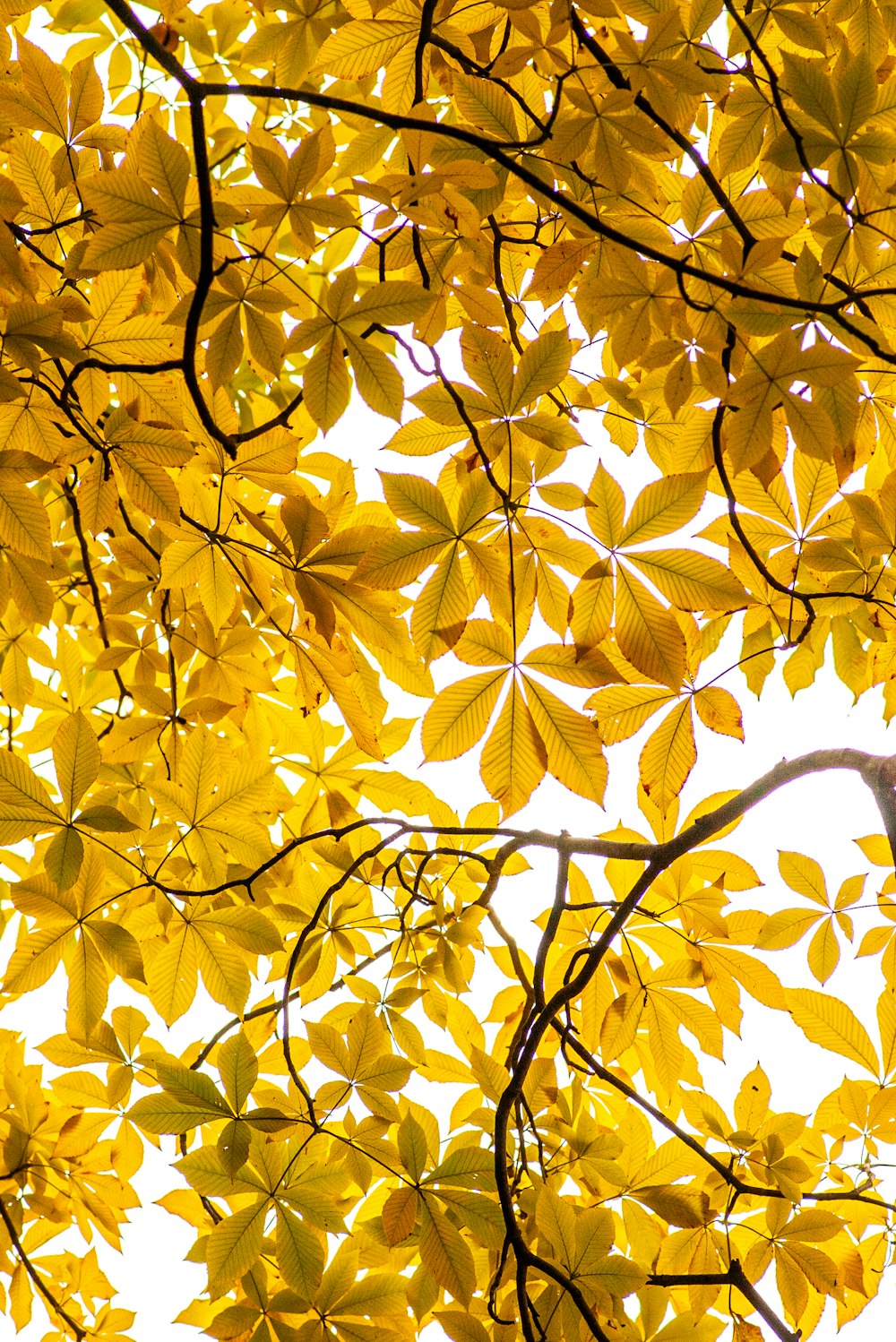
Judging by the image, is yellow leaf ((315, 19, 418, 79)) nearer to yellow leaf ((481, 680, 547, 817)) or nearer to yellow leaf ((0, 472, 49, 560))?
yellow leaf ((0, 472, 49, 560))

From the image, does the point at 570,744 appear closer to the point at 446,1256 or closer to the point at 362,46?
the point at 446,1256

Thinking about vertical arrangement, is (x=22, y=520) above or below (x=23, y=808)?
above

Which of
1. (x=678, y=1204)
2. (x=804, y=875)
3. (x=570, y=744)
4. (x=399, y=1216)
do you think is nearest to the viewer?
(x=570, y=744)

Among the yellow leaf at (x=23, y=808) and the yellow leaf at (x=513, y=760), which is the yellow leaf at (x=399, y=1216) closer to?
the yellow leaf at (x=513, y=760)

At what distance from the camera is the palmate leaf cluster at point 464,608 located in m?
1.14

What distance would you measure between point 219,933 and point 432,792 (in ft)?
1.96

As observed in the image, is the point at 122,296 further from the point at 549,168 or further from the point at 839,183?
the point at 839,183

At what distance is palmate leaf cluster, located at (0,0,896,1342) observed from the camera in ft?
3.73

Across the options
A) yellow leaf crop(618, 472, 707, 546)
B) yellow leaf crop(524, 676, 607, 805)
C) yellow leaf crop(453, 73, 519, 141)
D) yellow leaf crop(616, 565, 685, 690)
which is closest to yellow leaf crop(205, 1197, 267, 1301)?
yellow leaf crop(524, 676, 607, 805)

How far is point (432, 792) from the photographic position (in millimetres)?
1898

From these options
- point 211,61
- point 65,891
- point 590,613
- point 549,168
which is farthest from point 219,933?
point 211,61

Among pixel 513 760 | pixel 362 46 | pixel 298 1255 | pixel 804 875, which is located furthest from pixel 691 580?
pixel 298 1255

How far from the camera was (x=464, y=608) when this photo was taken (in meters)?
1.17

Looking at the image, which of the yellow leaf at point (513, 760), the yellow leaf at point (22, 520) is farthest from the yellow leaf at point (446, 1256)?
the yellow leaf at point (22, 520)
